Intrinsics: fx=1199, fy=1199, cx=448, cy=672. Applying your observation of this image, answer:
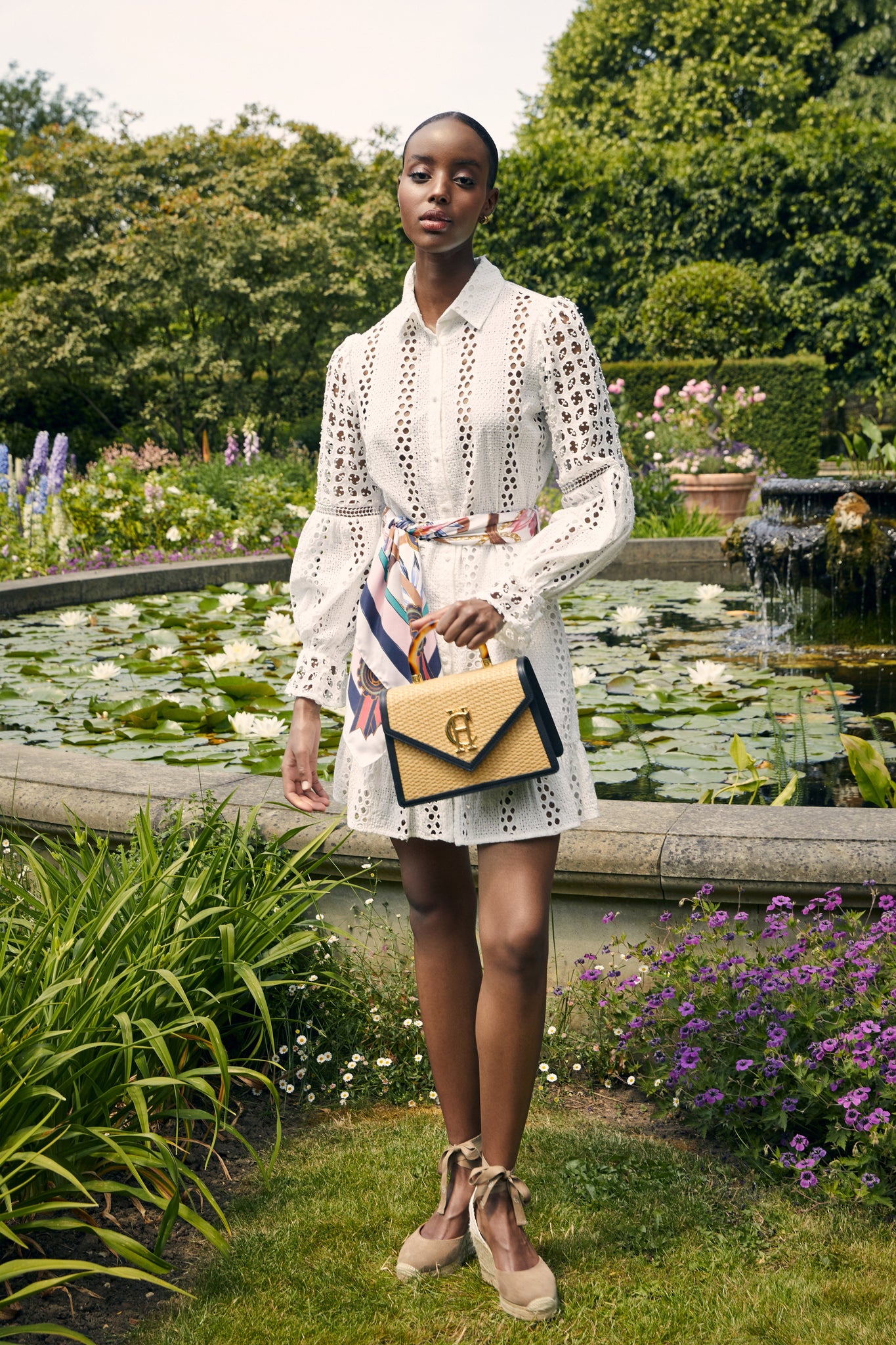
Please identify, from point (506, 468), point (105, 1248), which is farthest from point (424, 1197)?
point (506, 468)

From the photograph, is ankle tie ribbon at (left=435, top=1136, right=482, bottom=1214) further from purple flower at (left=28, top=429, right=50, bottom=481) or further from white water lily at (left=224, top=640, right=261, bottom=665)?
purple flower at (left=28, top=429, right=50, bottom=481)

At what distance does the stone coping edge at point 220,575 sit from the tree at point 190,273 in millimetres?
11844

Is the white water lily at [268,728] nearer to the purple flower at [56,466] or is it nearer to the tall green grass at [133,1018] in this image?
the tall green grass at [133,1018]

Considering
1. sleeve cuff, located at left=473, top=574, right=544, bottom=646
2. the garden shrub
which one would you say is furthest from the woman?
the garden shrub

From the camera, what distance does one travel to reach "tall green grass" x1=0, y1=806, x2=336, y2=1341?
1872 mm

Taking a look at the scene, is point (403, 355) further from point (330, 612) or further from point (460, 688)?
point (460, 688)

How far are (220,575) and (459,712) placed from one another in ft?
20.1

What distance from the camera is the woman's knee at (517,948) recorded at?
176 cm

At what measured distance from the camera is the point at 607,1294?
184 cm

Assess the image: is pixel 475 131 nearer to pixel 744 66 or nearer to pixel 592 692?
pixel 592 692

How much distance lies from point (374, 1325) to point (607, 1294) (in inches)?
Result: 14.1

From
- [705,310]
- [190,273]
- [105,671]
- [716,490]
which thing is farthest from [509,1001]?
[190,273]

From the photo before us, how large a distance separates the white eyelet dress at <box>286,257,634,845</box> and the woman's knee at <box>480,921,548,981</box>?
138 mm

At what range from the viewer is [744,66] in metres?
24.6
